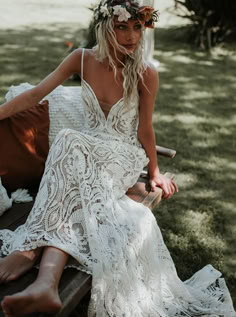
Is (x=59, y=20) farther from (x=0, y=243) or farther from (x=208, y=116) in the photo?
(x=0, y=243)

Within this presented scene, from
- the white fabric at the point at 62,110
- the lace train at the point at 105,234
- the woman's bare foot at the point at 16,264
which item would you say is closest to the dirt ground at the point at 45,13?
the white fabric at the point at 62,110

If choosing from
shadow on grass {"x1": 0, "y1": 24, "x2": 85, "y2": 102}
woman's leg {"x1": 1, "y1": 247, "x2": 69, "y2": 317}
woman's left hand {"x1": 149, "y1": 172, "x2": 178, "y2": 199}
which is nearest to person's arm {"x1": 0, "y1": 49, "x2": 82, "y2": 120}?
woman's left hand {"x1": 149, "y1": 172, "x2": 178, "y2": 199}

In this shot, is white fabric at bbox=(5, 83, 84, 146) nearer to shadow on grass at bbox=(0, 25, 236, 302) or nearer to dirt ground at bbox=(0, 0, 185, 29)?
shadow on grass at bbox=(0, 25, 236, 302)

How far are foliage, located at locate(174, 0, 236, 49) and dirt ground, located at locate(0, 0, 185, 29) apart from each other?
75cm

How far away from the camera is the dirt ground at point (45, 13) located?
330 inches

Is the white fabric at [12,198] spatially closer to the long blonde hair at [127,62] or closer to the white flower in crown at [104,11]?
the long blonde hair at [127,62]

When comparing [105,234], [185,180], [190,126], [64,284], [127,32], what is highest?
[127,32]

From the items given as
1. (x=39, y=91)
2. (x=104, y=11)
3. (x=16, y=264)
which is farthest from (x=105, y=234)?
(x=104, y=11)

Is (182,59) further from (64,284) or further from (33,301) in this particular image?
(33,301)

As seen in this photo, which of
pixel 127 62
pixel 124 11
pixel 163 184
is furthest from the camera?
pixel 163 184

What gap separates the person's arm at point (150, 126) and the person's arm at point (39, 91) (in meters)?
0.44

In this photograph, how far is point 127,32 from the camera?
8.30ft

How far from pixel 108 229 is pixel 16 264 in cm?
48

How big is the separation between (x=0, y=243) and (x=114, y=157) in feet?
2.58
